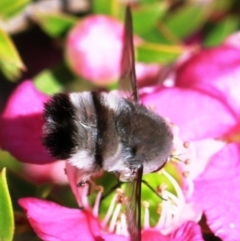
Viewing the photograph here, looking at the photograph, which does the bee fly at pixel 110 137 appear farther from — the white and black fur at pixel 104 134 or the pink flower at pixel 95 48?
the pink flower at pixel 95 48

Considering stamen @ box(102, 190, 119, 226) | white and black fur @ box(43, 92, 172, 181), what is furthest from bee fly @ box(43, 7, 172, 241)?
stamen @ box(102, 190, 119, 226)

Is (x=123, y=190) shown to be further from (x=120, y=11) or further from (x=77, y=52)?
(x=120, y=11)

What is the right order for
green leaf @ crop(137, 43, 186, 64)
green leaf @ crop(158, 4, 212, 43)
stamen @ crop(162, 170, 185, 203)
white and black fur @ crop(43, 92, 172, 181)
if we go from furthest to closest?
1. green leaf @ crop(158, 4, 212, 43)
2. green leaf @ crop(137, 43, 186, 64)
3. stamen @ crop(162, 170, 185, 203)
4. white and black fur @ crop(43, 92, 172, 181)

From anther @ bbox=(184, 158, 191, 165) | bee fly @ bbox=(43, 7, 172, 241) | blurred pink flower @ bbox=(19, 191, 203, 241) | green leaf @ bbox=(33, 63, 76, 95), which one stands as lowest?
blurred pink flower @ bbox=(19, 191, 203, 241)

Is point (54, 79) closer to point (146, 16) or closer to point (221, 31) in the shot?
point (146, 16)

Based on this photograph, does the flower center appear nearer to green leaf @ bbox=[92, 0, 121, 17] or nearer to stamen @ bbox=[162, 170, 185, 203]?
stamen @ bbox=[162, 170, 185, 203]

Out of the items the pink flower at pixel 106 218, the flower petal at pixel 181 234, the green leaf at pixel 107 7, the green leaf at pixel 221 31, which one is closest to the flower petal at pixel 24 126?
the pink flower at pixel 106 218

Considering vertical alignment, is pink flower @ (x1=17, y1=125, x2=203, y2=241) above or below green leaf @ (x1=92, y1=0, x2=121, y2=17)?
below

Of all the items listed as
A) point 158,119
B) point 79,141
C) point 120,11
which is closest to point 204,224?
point 158,119

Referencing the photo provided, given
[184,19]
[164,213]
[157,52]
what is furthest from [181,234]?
[184,19]
